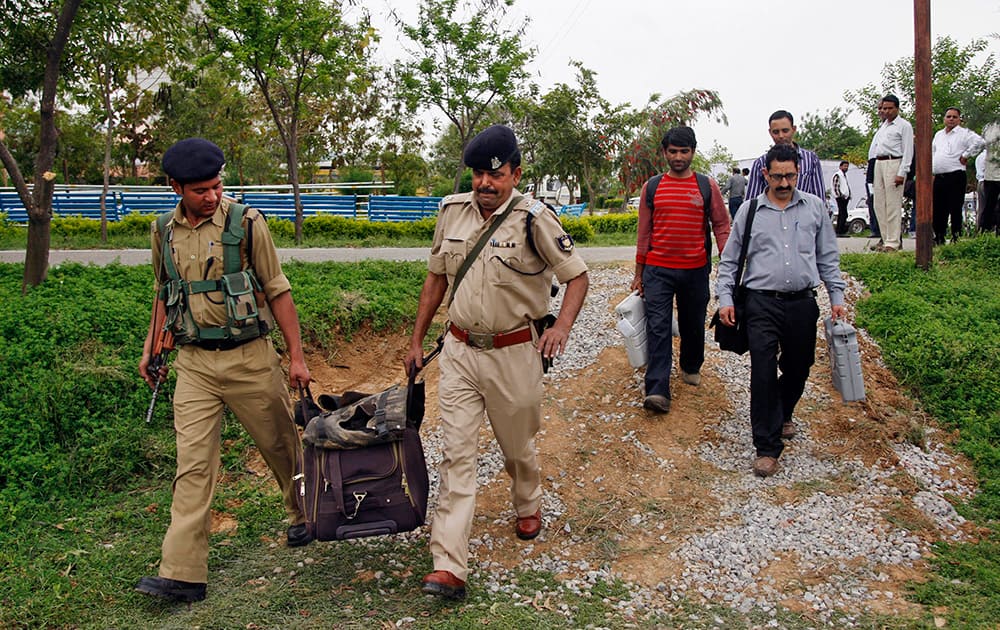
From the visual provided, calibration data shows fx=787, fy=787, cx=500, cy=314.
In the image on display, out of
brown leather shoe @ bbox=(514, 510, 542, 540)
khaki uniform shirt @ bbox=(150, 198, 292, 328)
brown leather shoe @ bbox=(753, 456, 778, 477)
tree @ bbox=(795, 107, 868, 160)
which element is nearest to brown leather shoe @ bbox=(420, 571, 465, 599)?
brown leather shoe @ bbox=(514, 510, 542, 540)

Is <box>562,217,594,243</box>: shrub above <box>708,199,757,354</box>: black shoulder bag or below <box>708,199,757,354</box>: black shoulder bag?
above

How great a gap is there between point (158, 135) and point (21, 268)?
22.6 m

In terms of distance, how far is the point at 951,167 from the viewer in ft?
→ 31.3

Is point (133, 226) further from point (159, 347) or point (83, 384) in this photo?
point (159, 347)

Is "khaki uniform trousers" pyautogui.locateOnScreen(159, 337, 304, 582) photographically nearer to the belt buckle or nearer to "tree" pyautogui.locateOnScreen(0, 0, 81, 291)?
the belt buckle

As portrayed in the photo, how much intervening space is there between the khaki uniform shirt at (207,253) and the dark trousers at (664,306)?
8.90 ft

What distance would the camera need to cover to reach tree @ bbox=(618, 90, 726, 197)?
22844 mm

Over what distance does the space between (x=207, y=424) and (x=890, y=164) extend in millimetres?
8189

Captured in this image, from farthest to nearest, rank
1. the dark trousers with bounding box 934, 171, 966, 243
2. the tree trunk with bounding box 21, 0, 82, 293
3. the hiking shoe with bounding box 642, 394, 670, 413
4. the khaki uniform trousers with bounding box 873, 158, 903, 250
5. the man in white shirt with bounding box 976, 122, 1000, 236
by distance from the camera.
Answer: the man in white shirt with bounding box 976, 122, 1000, 236 < the dark trousers with bounding box 934, 171, 966, 243 < the khaki uniform trousers with bounding box 873, 158, 903, 250 < the tree trunk with bounding box 21, 0, 82, 293 < the hiking shoe with bounding box 642, 394, 670, 413

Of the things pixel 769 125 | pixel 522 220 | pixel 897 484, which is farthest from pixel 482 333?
pixel 769 125

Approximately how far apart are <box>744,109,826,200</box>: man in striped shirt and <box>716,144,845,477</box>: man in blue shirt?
706 millimetres

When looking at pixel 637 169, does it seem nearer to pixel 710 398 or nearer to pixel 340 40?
pixel 340 40

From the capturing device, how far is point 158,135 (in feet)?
95.1

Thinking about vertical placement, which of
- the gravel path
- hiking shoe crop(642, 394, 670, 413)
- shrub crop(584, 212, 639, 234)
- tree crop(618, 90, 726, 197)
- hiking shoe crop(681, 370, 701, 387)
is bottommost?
the gravel path
